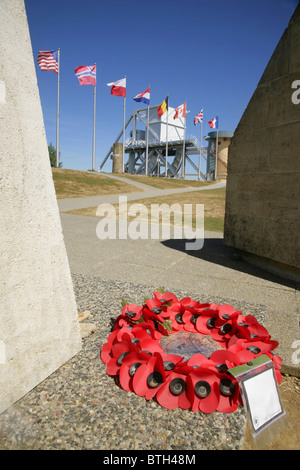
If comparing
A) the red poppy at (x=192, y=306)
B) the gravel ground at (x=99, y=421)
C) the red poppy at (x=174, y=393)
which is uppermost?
the red poppy at (x=192, y=306)

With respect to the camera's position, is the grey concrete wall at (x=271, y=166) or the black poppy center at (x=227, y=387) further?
the grey concrete wall at (x=271, y=166)

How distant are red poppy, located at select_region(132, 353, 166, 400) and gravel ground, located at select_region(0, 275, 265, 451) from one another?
1.8 inches

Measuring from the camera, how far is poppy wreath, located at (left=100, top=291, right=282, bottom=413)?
69.8 inches

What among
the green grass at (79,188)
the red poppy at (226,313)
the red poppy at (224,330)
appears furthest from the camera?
the green grass at (79,188)

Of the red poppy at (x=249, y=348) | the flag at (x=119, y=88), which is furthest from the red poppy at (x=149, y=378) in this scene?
the flag at (x=119, y=88)

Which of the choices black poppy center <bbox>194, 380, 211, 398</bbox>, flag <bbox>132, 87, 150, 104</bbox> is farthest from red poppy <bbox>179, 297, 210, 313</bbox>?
flag <bbox>132, 87, 150, 104</bbox>

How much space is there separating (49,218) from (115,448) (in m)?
1.33

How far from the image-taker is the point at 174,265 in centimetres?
491

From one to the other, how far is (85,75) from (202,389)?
89.3 ft

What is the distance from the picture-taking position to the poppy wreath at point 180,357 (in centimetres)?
177

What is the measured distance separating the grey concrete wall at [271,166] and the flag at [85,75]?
23.0m

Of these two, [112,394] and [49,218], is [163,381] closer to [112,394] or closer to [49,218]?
[112,394]

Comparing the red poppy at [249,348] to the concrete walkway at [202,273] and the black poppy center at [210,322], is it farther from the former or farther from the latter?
the black poppy center at [210,322]

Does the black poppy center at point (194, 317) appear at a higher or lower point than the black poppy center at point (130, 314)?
lower
